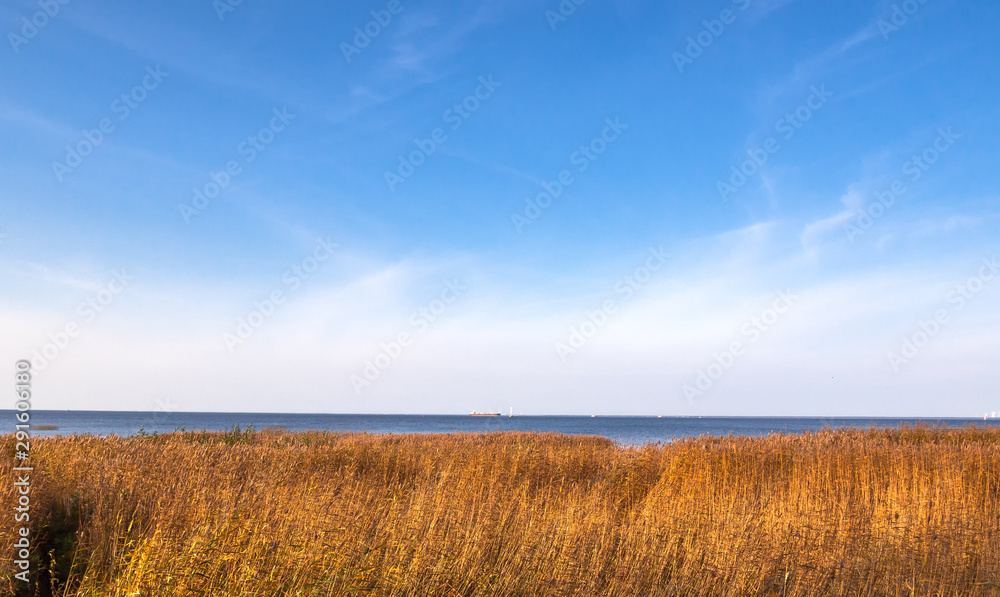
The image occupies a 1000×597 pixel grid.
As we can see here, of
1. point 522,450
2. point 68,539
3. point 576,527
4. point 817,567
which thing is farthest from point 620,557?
point 522,450

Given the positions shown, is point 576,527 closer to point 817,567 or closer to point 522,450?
point 817,567

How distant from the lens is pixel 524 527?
7148mm

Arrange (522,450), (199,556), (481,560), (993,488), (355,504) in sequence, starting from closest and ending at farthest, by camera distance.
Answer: (199,556), (481,560), (355,504), (993,488), (522,450)

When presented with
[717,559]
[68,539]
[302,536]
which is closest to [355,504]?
[302,536]

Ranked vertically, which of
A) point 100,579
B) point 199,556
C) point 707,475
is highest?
point 707,475

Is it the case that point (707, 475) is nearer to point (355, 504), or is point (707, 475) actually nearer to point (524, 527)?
point (524, 527)

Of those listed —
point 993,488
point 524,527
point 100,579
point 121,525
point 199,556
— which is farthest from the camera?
point 993,488

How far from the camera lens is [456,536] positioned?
20.9ft

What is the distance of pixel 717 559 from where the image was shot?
20.3 ft

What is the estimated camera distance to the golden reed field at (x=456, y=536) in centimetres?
502

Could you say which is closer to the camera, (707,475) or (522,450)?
(707,475)

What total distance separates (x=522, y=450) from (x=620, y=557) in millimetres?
7762

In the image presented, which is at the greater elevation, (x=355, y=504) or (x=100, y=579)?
(x=355, y=504)

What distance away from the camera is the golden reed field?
16.5ft
